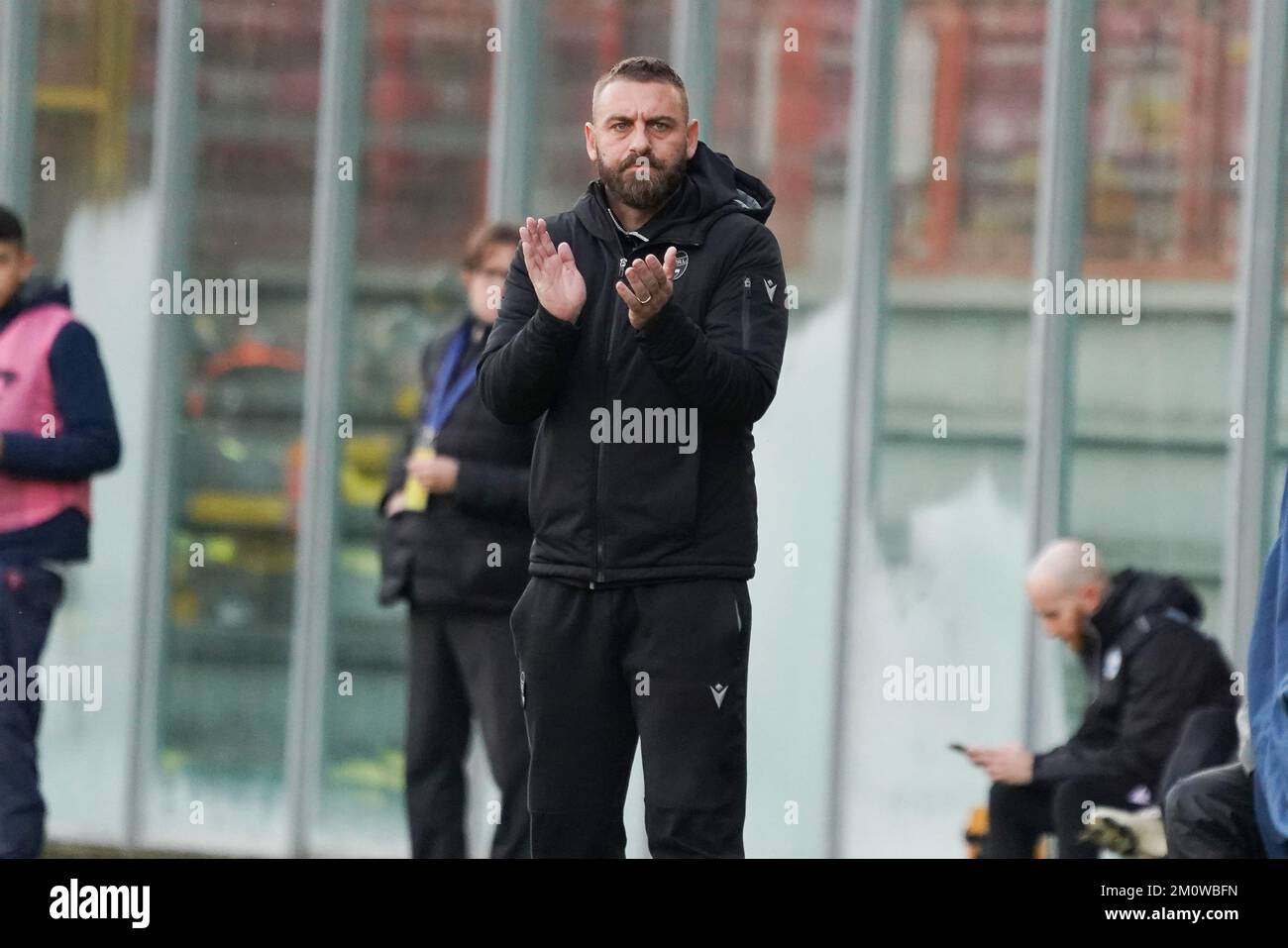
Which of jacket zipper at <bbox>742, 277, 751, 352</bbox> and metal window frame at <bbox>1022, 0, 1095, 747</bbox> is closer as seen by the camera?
jacket zipper at <bbox>742, 277, 751, 352</bbox>

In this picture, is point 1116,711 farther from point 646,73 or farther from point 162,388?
point 162,388

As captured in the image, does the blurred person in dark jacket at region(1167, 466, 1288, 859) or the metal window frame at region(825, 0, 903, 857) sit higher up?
the metal window frame at region(825, 0, 903, 857)

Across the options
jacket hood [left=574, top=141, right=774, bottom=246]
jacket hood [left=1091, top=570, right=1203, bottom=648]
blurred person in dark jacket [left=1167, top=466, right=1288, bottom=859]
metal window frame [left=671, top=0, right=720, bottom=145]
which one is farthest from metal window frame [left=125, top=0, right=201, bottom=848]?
blurred person in dark jacket [left=1167, top=466, right=1288, bottom=859]

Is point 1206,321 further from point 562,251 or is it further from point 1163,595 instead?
point 562,251

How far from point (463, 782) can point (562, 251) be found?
2.41 meters

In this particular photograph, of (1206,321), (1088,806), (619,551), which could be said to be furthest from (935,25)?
(619,551)

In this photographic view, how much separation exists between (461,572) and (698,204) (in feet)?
6.31

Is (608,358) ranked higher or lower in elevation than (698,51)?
lower

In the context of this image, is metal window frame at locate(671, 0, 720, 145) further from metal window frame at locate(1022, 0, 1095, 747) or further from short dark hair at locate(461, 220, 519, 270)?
short dark hair at locate(461, 220, 519, 270)

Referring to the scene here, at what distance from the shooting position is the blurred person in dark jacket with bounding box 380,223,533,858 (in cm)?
611

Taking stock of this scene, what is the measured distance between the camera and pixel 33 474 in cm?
618

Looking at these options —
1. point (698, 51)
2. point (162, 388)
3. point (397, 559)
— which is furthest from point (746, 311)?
point (162, 388)

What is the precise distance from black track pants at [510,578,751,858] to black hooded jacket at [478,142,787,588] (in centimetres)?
7

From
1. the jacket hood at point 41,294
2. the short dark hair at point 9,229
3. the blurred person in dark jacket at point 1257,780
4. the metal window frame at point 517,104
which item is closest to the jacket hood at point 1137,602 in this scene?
the blurred person in dark jacket at point 1257,780
